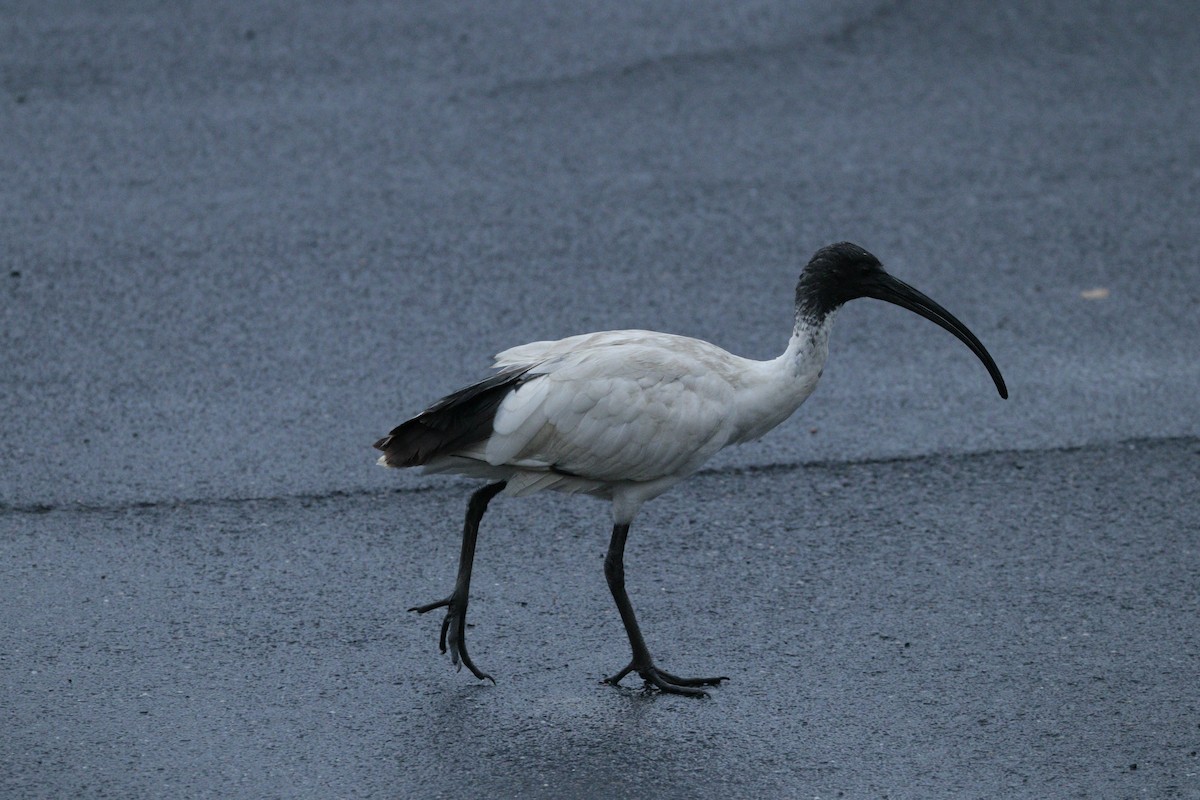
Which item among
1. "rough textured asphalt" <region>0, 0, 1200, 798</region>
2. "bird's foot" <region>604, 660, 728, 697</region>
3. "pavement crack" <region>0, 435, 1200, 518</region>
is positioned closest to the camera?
"rough textured asphalt" <region>0, 0, 1200, 798</region>

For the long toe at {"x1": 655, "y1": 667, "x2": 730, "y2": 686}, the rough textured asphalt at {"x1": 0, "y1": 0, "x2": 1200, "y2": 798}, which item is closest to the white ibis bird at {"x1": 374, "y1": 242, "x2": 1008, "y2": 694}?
the long toe at {"x1": 655, "y1": 667, "x2": 730, "y2": 686}

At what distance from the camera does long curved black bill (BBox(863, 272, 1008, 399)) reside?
15.7ft

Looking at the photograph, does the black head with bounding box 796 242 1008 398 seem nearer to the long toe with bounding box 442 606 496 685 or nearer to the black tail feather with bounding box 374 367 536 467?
the black tail feather with bounding box 374 367 536 467

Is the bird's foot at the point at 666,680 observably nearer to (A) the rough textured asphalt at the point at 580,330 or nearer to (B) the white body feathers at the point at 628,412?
(A) the rough textured asphalt at the point at 580,330

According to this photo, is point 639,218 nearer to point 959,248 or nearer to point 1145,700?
point 959,248

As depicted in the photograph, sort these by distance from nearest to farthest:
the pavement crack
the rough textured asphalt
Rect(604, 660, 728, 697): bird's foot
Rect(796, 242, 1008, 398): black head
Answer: the rough textured asphalt, Rect(604, 660, 728, 697): bird's foot, Rect(796, 242, 1008, 398): black head, the pavement crack

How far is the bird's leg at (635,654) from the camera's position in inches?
177

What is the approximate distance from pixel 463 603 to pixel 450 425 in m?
0.54

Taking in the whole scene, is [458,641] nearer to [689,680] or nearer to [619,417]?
[689,680]

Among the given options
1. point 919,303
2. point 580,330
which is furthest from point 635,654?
point 580,330

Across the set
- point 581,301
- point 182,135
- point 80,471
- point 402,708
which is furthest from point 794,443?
point 182,135

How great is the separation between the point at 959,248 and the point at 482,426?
3.89 m

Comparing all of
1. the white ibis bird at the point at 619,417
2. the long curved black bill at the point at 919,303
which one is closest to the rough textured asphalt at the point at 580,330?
the white ibis bird at the point at 619,417

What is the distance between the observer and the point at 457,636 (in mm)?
4551
